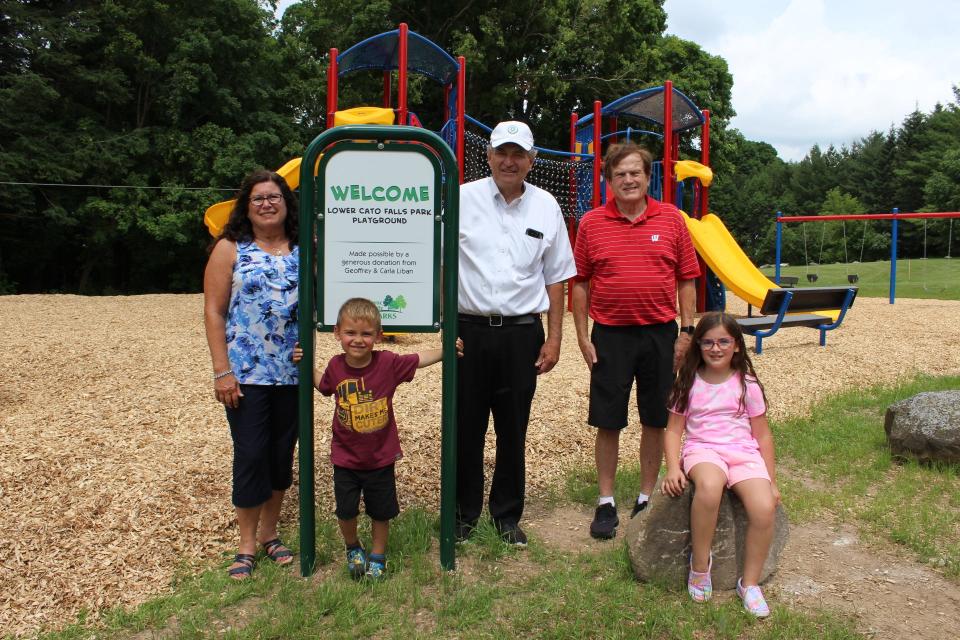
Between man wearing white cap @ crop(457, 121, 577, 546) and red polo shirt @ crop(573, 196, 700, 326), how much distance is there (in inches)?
7.5

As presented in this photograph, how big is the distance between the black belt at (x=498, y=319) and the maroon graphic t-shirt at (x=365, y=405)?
315 millimetres

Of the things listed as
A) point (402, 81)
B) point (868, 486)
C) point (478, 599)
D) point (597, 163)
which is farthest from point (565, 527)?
point (597, 163)

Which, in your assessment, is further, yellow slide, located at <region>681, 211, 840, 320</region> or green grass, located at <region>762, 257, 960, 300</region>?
green grass, located at <region>762, 257, 960, 300</region>

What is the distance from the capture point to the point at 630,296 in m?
3.21

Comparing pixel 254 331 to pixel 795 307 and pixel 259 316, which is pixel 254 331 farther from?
pixel 795 307

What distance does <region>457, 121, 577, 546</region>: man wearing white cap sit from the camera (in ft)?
9.80

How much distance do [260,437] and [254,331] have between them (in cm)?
41

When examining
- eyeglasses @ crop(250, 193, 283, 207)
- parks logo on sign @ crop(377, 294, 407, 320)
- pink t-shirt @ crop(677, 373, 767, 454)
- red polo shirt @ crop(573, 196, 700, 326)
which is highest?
eyeglasses @ crop(250, 193, 283, 207)

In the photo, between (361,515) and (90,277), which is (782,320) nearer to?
(361,515)

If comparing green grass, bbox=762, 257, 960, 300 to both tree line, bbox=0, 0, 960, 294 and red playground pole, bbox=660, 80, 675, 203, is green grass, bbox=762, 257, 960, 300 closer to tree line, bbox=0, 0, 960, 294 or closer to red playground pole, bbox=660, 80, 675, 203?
tree line, bbox=0, 0, 960, 294

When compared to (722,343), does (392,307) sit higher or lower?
higher

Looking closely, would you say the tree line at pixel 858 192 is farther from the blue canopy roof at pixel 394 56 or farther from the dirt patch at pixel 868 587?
the dirt patch at pixel 868 587

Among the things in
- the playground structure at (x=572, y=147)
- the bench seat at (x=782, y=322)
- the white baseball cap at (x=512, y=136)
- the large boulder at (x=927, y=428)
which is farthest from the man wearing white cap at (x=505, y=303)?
the bench seat at (x=782, y=322)

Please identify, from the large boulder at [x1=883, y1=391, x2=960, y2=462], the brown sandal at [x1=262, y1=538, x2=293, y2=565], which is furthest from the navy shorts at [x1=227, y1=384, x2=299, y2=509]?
the large boulder at [x1=883, y1=391, x2=960, y2=462]
